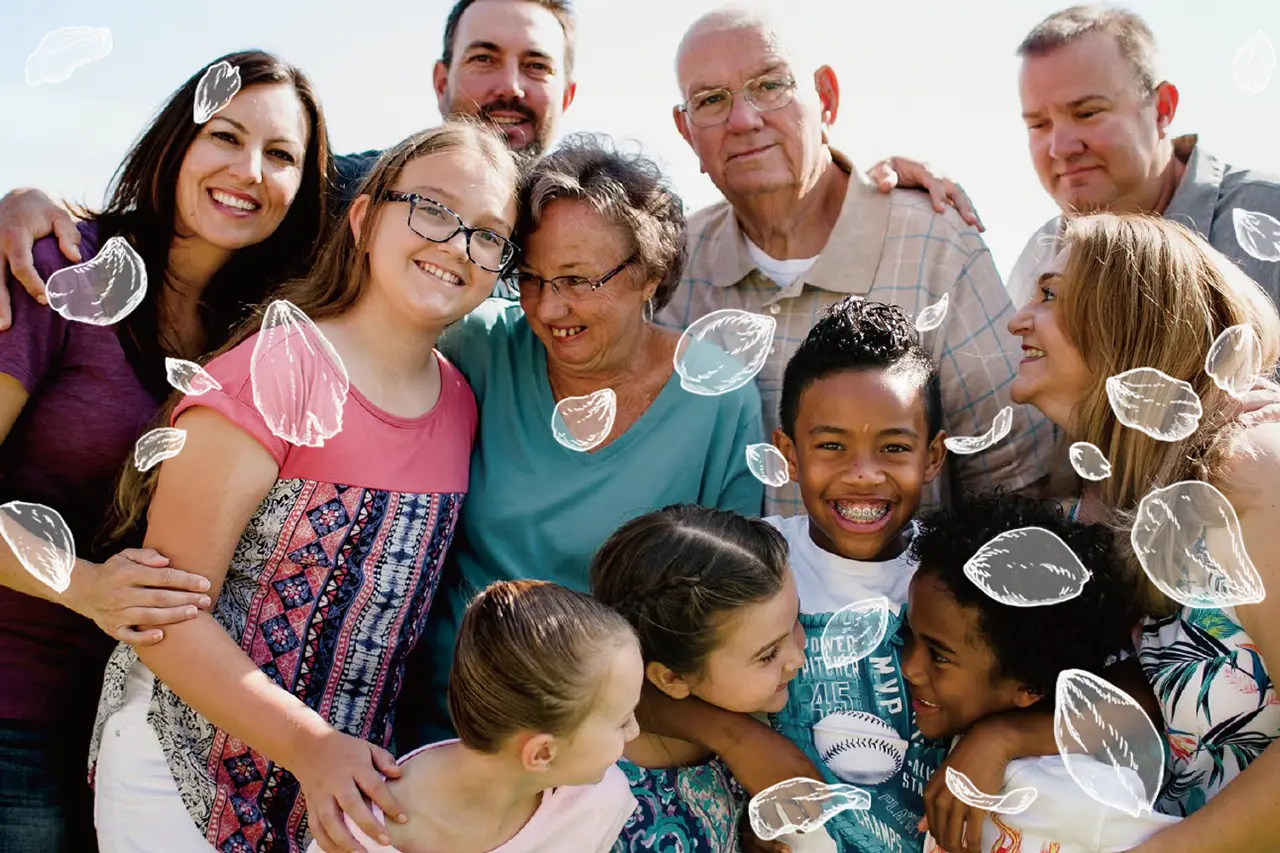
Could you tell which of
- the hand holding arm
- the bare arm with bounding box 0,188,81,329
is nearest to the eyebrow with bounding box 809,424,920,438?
the hand holding arm

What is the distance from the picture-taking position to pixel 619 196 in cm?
309

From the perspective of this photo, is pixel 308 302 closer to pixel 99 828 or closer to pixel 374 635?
pixel 374 635

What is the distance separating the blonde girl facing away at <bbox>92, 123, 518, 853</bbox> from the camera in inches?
95.0

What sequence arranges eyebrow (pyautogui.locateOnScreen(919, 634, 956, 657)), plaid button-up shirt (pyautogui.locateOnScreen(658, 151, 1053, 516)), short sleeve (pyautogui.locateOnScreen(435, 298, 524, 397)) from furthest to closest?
plaid button-up shirt (pyautogui.locateOnScreen(658, 151, 1053, 516))
short sleeve (pyautogui.locateOnScreen(435, 298, 524, 397))
eyebrow (pyautogui.locateOnScreen(919, 634, 956, 657))

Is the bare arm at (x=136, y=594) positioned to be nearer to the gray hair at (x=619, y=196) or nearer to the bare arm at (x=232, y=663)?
the bare arm at (x=232, y=663)

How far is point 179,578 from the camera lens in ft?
7.97

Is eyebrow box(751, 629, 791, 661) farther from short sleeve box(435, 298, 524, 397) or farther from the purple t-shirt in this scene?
the purple t-shirt

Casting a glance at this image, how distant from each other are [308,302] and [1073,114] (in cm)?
257

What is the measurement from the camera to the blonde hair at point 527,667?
7.48 feet

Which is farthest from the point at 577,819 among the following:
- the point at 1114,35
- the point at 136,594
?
the point at 1114,35

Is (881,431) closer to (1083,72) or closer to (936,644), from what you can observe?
(936,644)

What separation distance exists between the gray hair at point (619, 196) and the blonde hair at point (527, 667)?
1116mm

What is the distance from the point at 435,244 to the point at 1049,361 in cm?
153

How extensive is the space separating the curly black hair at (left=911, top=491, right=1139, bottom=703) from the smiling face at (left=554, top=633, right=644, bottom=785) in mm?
779
